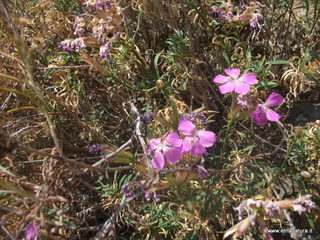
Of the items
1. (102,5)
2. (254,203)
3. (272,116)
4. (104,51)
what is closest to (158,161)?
(254,203)

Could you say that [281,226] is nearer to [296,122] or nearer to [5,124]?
[296,122]

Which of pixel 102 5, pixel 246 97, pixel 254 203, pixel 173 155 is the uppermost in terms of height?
pixel 102 5

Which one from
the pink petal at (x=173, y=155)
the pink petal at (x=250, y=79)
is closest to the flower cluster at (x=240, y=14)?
the pink petal at (x=250, y=79)

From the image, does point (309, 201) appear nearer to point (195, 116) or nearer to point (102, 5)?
point (195, 116)

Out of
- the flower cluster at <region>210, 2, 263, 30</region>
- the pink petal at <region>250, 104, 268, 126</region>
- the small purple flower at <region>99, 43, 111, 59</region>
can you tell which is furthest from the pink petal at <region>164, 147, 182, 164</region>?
the flower cluster at <region>210, 2, 263, 30</region>

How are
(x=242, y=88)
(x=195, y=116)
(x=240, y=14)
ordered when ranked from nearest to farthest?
1. (x=242, y=88)
2. (x=195, y=116)
3. (x=240, y=14)

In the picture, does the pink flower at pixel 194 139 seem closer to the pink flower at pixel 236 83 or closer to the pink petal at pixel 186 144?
the pink petal at pixel 186 144
